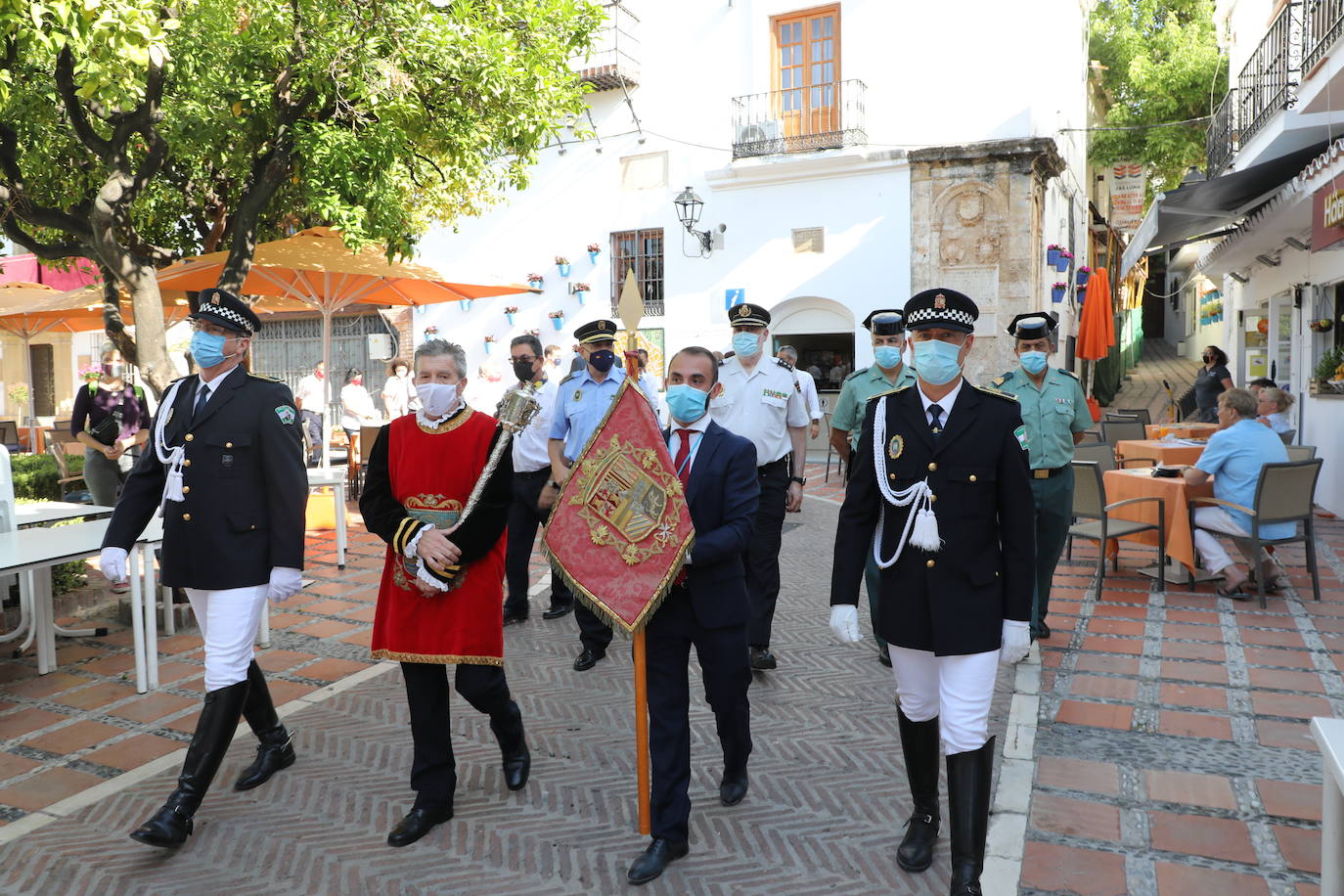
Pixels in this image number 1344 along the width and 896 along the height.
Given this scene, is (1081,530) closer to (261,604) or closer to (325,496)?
(261,604)

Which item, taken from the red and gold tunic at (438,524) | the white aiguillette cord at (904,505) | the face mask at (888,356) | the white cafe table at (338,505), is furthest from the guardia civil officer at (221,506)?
the white cafe table at (338,505)

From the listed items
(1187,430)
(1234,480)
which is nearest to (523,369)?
(1234,480)

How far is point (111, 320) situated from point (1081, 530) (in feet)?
30.1

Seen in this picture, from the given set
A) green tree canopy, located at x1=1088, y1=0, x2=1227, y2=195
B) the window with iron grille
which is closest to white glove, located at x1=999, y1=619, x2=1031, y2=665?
the window with iron grille

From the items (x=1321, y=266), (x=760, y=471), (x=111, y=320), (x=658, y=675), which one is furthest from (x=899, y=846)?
(x=1321, y=266)

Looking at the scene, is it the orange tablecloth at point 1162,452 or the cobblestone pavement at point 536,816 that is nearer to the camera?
the cobblestone pavement at point 536,816

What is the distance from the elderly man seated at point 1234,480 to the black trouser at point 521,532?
4989 mm

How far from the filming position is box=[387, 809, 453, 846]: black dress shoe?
3.78m

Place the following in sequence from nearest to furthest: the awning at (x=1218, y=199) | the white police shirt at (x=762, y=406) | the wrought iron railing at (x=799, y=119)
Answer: the white police shirt at (x=762, y=406) < the awning at (x=1218, y=199) < the wrought iron railing at (x=799, y=119)

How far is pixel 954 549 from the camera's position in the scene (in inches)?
129

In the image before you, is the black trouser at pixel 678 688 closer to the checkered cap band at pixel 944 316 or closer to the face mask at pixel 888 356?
the checkered cap band at pixel 944 316

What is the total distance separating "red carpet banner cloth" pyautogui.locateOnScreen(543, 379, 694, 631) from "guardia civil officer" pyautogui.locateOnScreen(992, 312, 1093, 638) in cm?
316

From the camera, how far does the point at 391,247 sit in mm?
9383

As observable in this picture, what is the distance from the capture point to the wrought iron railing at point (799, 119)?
→ 18875 millimetres
